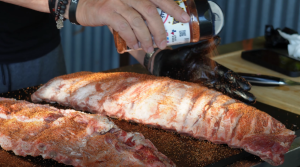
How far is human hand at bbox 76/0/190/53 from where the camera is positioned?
163cm

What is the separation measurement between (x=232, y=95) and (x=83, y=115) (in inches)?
36.1

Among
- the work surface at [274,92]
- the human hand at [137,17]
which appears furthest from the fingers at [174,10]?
the work surface at [274,92]

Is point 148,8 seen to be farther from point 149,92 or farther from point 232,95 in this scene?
point 232,95

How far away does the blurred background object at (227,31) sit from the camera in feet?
15.5

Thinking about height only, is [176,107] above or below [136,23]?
below

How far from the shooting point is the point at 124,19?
166cm

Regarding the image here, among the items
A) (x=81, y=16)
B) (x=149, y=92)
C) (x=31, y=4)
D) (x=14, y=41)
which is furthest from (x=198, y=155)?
(x=14, y=41)

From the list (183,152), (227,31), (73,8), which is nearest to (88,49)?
(227,31)

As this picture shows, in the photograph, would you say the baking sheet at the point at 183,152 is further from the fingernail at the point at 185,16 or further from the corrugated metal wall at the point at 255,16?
the corrugated metal wall at the point at 255,16

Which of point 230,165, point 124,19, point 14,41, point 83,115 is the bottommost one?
point 230,165

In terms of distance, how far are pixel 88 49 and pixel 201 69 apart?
9.72 feet

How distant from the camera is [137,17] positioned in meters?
1.63

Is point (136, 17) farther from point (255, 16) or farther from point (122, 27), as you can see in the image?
point (255, 16)

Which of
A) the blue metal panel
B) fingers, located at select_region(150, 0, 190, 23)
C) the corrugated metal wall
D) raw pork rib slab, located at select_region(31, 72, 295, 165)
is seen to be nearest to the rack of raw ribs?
raw pork rib slab, located at select_region(31, 72, 295, 165)
